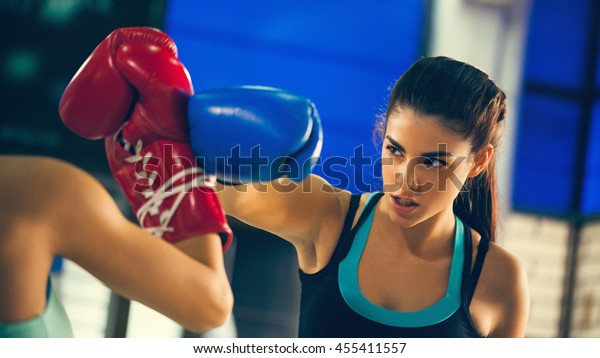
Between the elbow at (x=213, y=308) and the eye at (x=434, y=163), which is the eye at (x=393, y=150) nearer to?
the eye at (x=434, y=163)

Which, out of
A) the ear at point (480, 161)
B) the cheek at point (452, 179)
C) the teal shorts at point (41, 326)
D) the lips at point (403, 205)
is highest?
the ear at point (480, 161)

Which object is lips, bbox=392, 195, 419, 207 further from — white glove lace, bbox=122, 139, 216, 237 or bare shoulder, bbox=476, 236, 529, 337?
white glove lace, bbox=122, 139, 216, 237

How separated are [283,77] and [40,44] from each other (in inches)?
22.6

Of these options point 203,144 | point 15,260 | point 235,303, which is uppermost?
point 203,144

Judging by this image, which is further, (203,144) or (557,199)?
(557,199)

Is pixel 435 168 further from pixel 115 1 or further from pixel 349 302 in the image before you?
pixel 115 1

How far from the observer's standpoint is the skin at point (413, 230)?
4.32ft

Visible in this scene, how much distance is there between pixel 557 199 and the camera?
207 cm

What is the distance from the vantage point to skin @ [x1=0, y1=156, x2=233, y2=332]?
2.78ft

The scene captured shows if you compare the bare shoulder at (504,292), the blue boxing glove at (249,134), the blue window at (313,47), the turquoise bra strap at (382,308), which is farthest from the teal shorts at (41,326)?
the blue window at (313,47)

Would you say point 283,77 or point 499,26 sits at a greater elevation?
point 499,26

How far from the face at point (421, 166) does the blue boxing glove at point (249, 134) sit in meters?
0.34

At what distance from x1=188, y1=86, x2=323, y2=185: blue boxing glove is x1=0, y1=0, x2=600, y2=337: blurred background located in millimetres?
507
